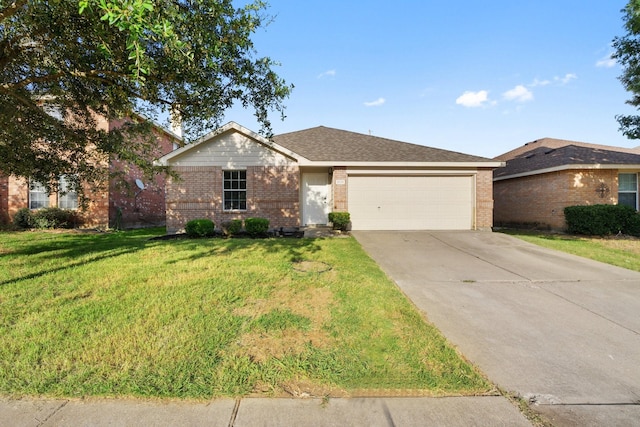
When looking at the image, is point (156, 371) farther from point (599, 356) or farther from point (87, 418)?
point (599, 356)

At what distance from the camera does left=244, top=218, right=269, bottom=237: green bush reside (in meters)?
10.7

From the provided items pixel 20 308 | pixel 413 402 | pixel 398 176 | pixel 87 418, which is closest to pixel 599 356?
pixel 413 402

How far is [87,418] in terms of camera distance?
213 cm

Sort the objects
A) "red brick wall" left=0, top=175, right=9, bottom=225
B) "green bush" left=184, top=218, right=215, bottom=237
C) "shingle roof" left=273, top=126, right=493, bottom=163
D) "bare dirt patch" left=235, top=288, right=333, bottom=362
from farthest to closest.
→ "red brick wall" left=0, top=175, right=9, bottom=225, "shingle roof" left=273, top=126, right=493, bottom=163, "green bush" left=184, top=218, right=215, bottom=237, "bare dirt patch" left=235, top=288, right=333, bottom=362

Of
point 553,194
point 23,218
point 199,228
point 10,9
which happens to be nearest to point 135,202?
point 23,218

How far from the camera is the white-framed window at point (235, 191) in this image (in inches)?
474

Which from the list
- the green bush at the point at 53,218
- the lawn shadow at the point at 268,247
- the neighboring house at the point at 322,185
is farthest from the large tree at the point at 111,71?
the green bush at the point at 53,218

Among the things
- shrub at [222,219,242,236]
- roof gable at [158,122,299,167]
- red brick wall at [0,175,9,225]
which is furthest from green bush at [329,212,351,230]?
red brick wall at [0,175,9,225]

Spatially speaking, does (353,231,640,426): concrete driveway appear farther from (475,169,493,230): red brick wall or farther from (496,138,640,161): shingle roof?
(496,138,640,161): shingle roof

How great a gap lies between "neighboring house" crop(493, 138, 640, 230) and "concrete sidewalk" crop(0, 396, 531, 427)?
46.3 feet

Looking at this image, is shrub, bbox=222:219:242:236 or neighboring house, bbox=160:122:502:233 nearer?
shrub, bbox=222:219:242:236

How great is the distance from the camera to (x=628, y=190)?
12.9 metres

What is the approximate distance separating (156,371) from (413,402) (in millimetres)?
2272

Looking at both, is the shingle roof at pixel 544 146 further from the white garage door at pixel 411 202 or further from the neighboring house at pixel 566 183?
the white garage door at pixel 411 202
